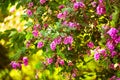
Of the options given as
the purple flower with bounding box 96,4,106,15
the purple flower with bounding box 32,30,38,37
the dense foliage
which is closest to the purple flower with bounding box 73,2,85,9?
the dense foliage

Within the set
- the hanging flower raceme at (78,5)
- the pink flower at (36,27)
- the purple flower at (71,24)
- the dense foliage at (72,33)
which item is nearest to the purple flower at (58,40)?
the dense foliage at (72,33)

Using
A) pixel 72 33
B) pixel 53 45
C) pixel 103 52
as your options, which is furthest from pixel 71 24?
pixel 103 52

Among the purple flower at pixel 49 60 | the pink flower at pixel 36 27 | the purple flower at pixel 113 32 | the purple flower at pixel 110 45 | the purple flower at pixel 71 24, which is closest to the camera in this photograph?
the purple flower at pixel 113 32

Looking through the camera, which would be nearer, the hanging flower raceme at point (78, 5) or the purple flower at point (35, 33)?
the hanging flower raceme at point (78, 5)

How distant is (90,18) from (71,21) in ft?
0.91

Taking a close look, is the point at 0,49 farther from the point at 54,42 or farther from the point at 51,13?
the point at 54,42

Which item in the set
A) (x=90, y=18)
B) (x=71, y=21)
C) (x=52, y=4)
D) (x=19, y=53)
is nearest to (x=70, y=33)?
(x=71, y=21)

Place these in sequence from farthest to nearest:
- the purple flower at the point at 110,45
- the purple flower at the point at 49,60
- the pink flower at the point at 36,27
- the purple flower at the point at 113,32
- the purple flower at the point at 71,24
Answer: the pink flower at the point at 36,27 < the purple flower at the point at 49,60 < the purple flower at the point at 71,24 < the purple flower at the point at 110,45 < the purple flower at the point at 113,32

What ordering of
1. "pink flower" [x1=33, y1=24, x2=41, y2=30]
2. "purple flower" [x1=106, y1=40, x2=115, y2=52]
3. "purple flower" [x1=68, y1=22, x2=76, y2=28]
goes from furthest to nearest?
"pink flower" [x1=33, y1=24, x2=41, y2=30] < "purple flower" [x1=68, y1=22, x2=76, y2=28] < "purple flower" [x1=106, y1=40, x2=115, y2=52]

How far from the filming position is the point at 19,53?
3.69 meters

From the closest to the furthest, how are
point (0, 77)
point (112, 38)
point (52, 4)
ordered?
point (112, 38)
point (52, 4)
point (0, 77)

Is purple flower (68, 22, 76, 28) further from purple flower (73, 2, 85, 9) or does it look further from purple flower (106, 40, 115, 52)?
purple flower (106, 40, 115, 52)

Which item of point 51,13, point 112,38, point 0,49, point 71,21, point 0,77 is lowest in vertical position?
point 112,38

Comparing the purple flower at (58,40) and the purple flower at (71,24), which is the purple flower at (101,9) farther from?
the purple flower at (58,40)
